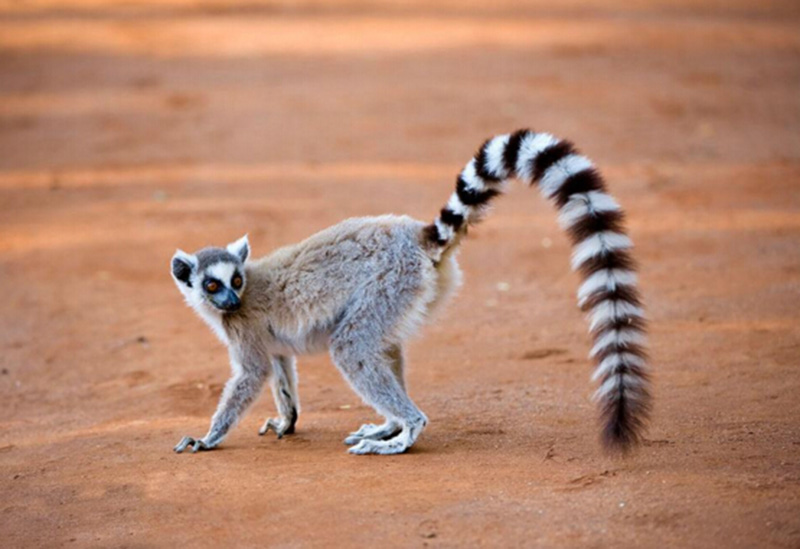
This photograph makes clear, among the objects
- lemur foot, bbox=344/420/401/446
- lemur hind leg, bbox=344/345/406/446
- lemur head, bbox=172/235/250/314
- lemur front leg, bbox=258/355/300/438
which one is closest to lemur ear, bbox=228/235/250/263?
lemur head, bbox=172/235/250/314

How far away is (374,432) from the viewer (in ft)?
20.9

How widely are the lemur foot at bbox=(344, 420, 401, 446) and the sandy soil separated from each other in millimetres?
279

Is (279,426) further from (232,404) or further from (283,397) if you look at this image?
(232,404)

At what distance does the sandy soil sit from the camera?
5184mm

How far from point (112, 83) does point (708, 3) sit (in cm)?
1217

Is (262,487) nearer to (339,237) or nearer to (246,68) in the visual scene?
(339,237)

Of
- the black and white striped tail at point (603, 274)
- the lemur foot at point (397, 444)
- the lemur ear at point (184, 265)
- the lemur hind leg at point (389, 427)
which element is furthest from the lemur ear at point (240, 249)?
the black and white striped tail at point (603, 274)

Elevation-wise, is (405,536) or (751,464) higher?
(751,464)

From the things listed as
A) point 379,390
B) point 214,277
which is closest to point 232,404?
point 214,277

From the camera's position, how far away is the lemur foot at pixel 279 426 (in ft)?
21.5

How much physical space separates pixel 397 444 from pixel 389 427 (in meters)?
0.37

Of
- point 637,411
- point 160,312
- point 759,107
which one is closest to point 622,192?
point 759,107

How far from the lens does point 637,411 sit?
5035 mm

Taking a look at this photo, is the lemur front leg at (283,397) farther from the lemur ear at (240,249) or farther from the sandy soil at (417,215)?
the lemur ear at (240,249)
